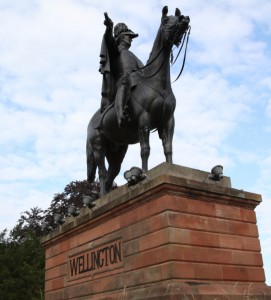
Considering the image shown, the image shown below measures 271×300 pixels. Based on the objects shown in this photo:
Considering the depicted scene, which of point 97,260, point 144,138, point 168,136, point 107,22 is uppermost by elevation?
point 107,22

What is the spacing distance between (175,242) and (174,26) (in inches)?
190

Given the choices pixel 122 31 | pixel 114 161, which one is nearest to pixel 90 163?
pixel 114 161

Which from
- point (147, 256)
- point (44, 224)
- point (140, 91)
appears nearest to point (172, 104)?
point (140, 91)

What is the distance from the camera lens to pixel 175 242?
8.89 meters

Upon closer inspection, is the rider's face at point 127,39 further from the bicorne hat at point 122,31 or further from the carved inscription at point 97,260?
the carved inscription at point 97,260

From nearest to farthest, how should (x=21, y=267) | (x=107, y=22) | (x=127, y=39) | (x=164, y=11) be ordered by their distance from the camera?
(x=164, y=11) < (x=107, y=22) < (x=127, y=39) < (x=21, y=267)

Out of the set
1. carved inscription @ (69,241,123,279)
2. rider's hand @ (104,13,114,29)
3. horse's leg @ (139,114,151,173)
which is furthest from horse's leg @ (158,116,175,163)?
rider's hand @ (104,13,114,29)

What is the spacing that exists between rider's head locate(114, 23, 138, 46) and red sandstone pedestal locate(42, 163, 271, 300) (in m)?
4.30

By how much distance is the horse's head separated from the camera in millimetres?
10703

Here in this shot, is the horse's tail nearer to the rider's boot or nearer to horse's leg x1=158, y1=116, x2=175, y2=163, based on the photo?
the rider's boot

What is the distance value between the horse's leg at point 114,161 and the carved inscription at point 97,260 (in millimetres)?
2356

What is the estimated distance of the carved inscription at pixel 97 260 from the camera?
1037 cm

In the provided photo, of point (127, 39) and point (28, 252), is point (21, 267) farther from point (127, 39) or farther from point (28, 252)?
point (127, 39)

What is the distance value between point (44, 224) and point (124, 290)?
5.82 meters
